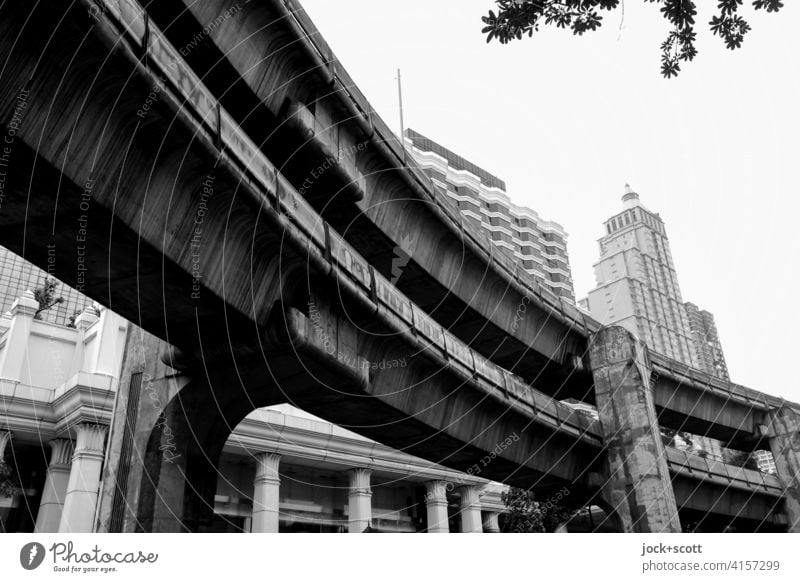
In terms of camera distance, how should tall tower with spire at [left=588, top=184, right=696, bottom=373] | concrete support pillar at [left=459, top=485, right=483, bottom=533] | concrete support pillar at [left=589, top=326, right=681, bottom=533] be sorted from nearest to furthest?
concrete support pillar at [left=589, top=326, right=681, bottom=533] < concrete support pillar at [left=459, top=485, right=483, bottom=533] < tall tower with spire at [left=588, top=184, right=696, bottom=373]

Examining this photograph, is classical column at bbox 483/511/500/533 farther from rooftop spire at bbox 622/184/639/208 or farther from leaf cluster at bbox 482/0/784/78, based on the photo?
rooftop spire at bbox 622/184/639/208

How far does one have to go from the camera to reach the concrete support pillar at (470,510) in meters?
46.8

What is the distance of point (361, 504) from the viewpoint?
3825 cm

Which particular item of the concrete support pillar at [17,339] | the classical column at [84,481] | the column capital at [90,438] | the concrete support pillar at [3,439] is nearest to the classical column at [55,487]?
the classical column at [84,481]

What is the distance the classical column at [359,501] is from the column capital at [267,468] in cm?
567

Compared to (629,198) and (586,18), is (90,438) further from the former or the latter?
(629,198)

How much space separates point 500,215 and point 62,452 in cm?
7514

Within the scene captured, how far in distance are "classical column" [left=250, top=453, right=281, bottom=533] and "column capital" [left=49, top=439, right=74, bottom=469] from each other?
887cm

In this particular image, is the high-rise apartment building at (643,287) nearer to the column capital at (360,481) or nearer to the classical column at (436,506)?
the classical column at (436,506)

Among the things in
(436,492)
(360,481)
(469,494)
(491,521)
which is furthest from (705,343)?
(360,481)

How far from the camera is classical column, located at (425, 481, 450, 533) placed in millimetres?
43469

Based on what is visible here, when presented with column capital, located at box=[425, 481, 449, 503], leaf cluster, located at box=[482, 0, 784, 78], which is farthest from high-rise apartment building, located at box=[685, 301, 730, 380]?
leaf cluster, located at box=[482, 0, 784, 78]

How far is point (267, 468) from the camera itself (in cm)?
3456
